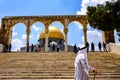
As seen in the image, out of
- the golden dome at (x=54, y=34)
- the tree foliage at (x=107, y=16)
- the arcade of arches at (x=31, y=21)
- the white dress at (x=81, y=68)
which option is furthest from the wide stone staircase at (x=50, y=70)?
the golden dome at (x=54, y=34)

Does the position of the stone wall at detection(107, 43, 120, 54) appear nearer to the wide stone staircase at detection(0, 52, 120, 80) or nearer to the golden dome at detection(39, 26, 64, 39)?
the wide stone staircase at detection(0, 52, 120, 80)

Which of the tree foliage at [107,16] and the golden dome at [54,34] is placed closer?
the tree foliage at [107,16]

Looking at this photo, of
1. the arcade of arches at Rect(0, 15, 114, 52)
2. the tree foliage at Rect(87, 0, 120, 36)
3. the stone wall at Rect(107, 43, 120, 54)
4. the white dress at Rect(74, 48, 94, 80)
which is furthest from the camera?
the arcade of arches at Rect(0, 15, 114, 52)

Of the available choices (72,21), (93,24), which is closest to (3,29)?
(72,21)

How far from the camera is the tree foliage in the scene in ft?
48.7

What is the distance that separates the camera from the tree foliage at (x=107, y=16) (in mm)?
14852

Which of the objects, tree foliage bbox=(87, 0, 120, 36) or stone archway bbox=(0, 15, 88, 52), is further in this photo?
stone archway bbox=(0, 15, 88, 52)

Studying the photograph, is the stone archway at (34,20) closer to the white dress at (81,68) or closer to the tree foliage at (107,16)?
the tree foliage at (107,16)

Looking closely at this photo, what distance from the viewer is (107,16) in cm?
1507

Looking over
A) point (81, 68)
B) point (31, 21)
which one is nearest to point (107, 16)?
point (81, 68)

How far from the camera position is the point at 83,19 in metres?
32.0

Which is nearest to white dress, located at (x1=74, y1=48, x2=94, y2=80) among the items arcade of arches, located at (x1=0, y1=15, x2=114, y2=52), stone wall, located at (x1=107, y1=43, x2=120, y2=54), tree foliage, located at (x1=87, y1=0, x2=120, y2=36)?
tree foliage, located at (x1=87, y1=0, x2=120, y2=36)

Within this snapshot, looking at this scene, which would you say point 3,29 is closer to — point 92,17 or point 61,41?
point 61,41

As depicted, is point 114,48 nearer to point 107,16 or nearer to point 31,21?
point 107,16
